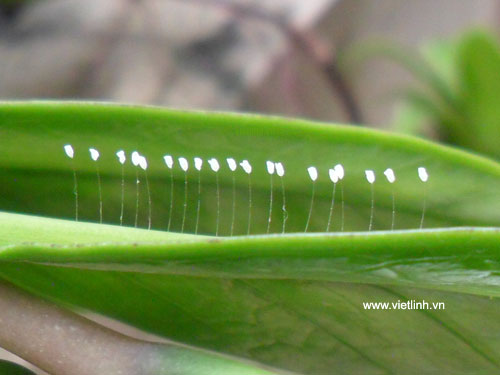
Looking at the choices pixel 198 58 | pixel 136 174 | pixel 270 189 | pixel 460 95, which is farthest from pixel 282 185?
pixel 198 58

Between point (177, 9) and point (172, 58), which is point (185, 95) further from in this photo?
point (177, 9)

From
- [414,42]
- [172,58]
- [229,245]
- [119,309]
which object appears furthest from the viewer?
[414,42]

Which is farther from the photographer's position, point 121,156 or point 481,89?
point 481,89

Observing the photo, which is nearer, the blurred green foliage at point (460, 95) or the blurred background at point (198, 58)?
the blurred green foliage at point (460, 95)

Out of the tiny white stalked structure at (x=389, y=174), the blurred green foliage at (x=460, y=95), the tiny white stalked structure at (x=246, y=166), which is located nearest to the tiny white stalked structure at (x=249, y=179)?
the tiny white stalked structure at (x=246, y=166)

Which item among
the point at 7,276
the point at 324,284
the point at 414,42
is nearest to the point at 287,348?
the point at 324,284

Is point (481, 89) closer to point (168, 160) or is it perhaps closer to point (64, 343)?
point (168, 160)

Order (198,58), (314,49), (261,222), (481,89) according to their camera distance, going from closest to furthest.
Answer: (261,222) < (481,89) < (198,58) < (314,49)

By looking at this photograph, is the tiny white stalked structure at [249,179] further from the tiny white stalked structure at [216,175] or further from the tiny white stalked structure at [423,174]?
the tiny white stalked structure at [423,174]
